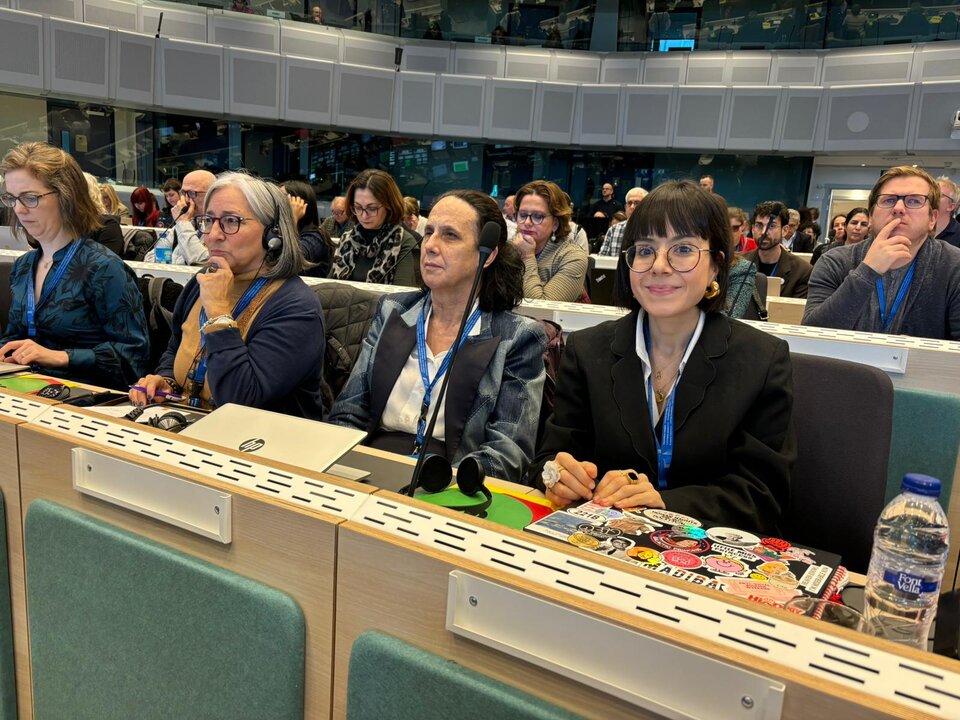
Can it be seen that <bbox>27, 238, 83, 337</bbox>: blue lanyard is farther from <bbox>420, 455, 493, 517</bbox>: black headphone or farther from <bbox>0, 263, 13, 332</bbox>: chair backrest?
<bbox>420, 455, 493, 517</bbox>: black headphone

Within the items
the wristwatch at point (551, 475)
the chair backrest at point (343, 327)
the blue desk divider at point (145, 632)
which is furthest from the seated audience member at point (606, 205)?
the blue desk divider at point (145, 632)

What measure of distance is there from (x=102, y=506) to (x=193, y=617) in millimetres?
241

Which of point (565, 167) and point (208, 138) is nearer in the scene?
point (208, 138)

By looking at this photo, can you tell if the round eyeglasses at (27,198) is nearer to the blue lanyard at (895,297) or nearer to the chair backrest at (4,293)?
the chair backrest at (4,293)

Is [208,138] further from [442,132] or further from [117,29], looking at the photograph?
[442,132]

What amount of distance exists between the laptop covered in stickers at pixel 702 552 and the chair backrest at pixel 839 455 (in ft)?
2.00

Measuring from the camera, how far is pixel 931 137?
10.8 metres

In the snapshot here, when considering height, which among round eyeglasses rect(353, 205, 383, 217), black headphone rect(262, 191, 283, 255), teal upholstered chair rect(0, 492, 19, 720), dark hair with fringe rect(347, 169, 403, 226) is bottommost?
teal upholstered chair rect(0, 492, 19, 720)

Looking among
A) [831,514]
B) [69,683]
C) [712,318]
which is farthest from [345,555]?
[831,514]

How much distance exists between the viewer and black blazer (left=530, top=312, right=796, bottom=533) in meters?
1.48

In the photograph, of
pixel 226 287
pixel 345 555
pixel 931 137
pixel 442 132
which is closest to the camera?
pixel 345 555

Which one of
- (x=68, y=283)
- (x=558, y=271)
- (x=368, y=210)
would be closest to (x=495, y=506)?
(x=68, y=283)

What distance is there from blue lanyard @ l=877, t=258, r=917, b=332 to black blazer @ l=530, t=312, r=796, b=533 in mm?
1505

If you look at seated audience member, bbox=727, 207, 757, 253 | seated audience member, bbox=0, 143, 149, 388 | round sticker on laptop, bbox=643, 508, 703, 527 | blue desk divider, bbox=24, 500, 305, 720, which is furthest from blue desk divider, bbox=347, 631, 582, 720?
seated audience member, bbox=727, 207, 757, 253
